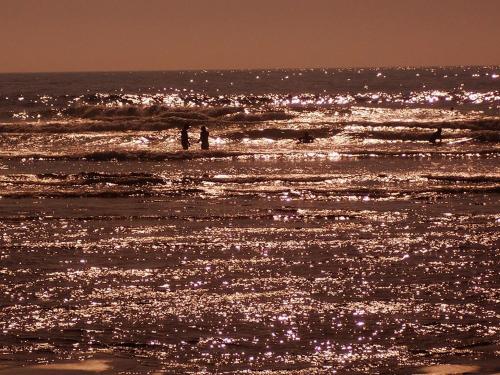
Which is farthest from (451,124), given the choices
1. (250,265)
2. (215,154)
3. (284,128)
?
(250,265)

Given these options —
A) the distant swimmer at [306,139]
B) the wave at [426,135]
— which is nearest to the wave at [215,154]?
the distant swimmer at [306,139]

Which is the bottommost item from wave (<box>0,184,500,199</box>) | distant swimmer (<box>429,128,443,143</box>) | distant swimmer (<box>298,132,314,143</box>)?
distant swimmer (<box>298,132,314,143</box>)

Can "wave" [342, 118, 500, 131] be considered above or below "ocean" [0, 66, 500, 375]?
below

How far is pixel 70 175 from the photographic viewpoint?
3403 cm

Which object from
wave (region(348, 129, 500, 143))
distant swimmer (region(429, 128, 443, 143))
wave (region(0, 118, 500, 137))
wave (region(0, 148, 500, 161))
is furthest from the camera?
wave (region(0, 118, 500, 137))

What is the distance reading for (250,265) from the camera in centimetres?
1692

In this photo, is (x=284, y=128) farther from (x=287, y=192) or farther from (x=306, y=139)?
(x=287, y=192)

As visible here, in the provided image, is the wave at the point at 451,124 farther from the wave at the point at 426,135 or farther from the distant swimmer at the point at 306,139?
the distant swimmer at the point at 306,139

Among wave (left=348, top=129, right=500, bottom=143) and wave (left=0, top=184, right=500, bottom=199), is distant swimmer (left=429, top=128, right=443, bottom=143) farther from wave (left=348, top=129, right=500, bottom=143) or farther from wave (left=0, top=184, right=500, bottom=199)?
wave (left=0, top=184, right=500, bottom=199)

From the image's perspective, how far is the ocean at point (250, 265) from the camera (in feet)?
37.8

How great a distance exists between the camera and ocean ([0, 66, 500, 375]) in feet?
37.8

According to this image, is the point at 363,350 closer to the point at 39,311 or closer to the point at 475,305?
the point at 475,305

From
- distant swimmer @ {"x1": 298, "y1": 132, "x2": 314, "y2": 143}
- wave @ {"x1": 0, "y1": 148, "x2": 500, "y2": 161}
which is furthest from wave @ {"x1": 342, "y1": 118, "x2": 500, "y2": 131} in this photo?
wave @ {"x1": 0, "y1": 148, "x2": 500, "y2": 161}

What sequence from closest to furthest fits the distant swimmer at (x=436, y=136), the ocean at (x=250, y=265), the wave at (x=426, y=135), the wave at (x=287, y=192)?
the ocean at (x=250, y=265), the wave at (x=287, y=192), the distant swimmer at (x=436, y=136), the wave at (x=426, y=135)
